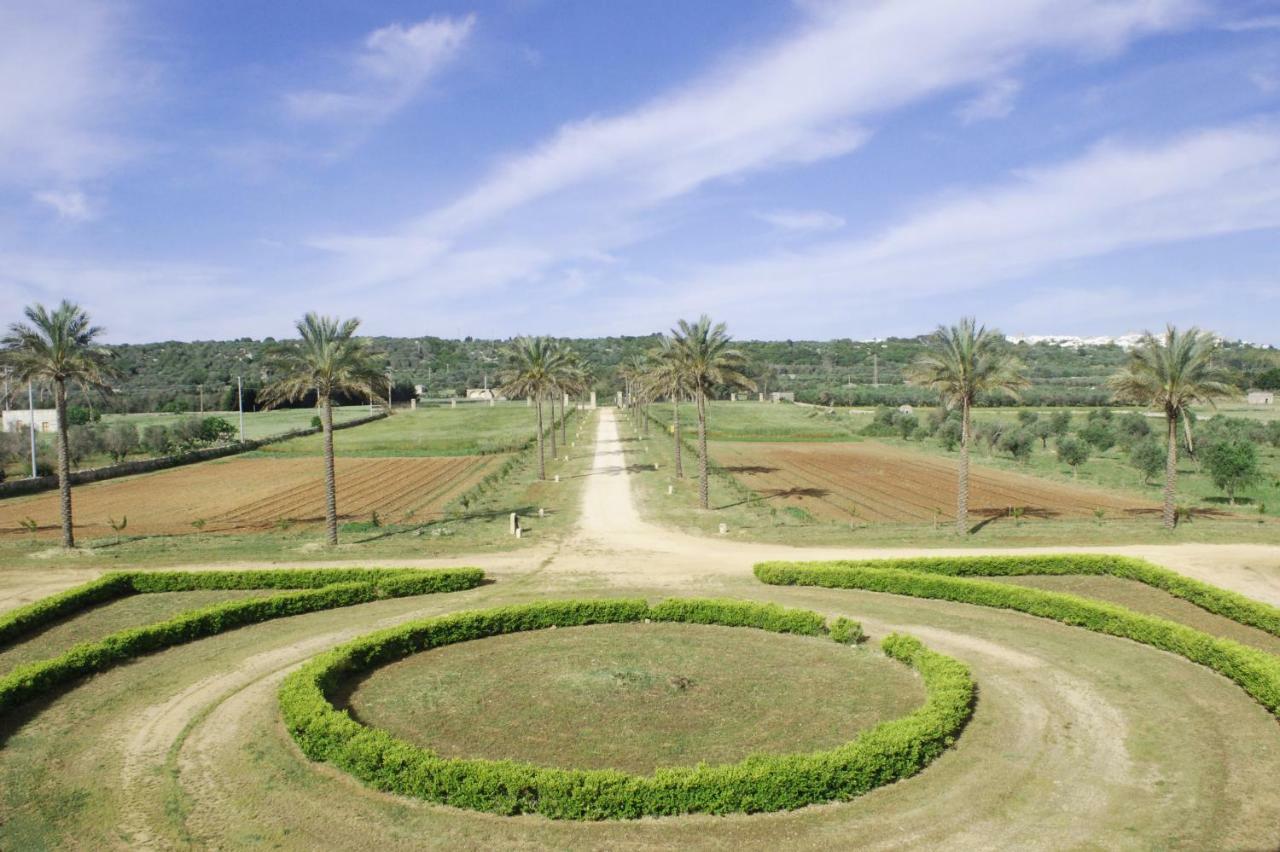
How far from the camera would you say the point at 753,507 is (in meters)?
50.2

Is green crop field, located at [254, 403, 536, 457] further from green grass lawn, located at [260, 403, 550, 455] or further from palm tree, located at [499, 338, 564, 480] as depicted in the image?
palm tree, located at [499, 338, 564, 480]

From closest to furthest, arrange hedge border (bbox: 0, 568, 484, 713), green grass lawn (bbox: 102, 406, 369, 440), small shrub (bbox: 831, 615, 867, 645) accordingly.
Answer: hedge border (bbox: 0, 568, 484, 713) → small shrub (bbox: 831, 615, 867, 645) → green grass lawn (bbox: 102, 406, 369, 440)

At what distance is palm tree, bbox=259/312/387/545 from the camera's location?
38188mm

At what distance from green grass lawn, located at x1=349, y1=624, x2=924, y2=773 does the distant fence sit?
5350cm

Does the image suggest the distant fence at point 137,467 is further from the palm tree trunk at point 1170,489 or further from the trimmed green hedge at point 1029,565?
the palm tree trunk at point 1170,489

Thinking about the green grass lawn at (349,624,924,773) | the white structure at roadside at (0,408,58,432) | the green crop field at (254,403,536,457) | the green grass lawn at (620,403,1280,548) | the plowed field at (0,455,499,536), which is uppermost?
the white structure at roadside at (0,408,58,432)

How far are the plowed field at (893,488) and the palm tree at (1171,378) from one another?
31.0 feet

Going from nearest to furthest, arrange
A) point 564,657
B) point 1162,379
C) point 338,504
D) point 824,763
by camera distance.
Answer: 1. point 824,763
2. point 564,657
3. point 1162,379
4. point 338,504

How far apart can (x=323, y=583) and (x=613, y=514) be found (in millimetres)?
18637

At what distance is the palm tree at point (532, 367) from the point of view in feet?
203

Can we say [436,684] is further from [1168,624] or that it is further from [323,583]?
[1168,624]

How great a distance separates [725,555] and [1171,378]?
22.5 meters

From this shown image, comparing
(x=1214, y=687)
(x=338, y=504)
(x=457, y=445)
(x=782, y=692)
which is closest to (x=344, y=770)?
(x=782, y=692)

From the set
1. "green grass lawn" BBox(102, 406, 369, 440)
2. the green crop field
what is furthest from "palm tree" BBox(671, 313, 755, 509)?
"green grass lawn" BBox(102, 406, 369, 440)
